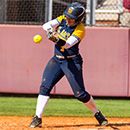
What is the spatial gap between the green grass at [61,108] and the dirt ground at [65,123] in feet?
1.44

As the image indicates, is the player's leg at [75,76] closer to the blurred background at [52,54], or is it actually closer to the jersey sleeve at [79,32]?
the jersey sleeve at [79,32]

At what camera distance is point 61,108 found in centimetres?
702

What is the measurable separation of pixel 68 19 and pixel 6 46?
4249 millimetres

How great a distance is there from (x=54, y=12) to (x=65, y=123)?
4098 mm

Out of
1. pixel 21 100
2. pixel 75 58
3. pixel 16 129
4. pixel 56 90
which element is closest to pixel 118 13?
pixel 56 90

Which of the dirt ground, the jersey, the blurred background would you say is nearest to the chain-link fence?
the blurred background

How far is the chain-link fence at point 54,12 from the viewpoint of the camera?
8.66 meters

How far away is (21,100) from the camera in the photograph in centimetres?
815

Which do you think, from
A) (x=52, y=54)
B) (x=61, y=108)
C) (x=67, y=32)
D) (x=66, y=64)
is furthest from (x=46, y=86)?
(x=52, y=54)

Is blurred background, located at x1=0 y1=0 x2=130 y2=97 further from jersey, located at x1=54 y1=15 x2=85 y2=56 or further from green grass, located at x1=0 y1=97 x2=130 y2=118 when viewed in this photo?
jersey, located at x1=54 y1=15 x2=85 y2=56

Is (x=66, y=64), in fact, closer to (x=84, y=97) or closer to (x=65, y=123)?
(x=84, y=97)

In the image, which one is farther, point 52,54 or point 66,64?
point 52,54

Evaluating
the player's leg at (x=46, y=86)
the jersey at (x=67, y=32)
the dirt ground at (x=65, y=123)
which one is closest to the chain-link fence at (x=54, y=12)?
the dirt ground at (x=65, y=123)

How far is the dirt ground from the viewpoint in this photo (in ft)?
16.0
